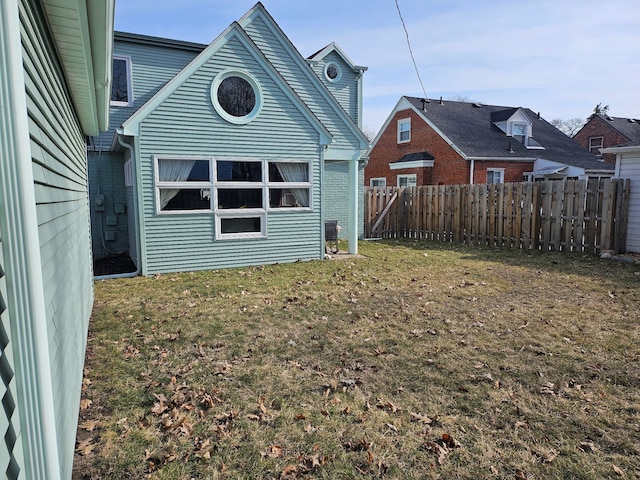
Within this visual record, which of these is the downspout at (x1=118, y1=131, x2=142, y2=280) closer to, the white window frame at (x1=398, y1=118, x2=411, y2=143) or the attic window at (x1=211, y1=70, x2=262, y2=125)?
the attic window at (x1=211, y1=70, x2=262, y2=125)

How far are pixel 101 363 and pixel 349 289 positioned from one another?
459cm

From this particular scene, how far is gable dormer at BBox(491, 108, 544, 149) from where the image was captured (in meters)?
25.4

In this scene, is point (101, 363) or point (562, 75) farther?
point (562, 75)

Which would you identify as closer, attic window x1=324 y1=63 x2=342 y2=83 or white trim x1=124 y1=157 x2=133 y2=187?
white trim x1=124 y1=157 x2=133 y2=187

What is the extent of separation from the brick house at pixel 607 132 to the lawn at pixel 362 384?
3116 centimetres

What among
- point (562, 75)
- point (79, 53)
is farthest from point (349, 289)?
point (562, 75)

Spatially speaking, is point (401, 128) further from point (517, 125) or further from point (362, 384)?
point (362, 384)

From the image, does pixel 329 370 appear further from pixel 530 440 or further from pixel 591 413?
pixel 591 413

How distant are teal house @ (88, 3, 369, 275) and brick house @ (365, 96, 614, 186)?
13.1 meters

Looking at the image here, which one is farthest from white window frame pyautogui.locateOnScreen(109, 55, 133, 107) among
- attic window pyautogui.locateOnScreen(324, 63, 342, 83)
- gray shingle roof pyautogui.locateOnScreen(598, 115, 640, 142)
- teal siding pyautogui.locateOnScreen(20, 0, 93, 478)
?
gray shingle roof pyautogui.locateOnScreen(598, 115, 640, 142)

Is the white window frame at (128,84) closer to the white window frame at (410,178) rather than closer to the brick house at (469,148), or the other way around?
the brick house at (469,148)

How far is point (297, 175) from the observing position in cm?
1098

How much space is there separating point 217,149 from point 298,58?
3.70 meters

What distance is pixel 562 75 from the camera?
15.2 meters
